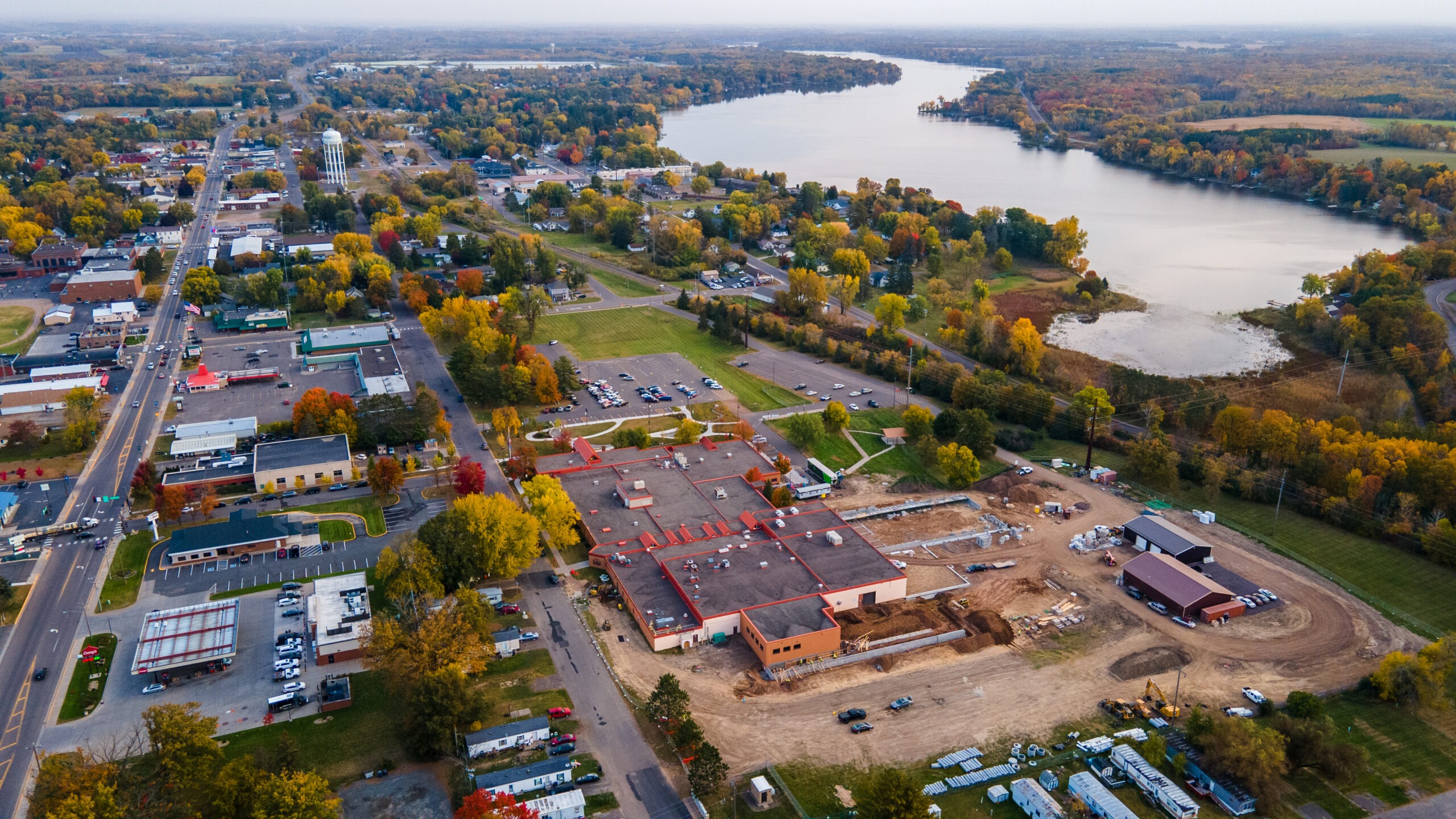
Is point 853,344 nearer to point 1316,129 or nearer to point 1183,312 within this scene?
point 1183,312

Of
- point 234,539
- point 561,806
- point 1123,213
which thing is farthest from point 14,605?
point 1123,213

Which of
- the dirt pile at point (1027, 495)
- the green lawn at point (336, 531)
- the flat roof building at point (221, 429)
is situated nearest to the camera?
the green lawn at point (336, 531)

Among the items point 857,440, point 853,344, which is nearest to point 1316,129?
point 853,344

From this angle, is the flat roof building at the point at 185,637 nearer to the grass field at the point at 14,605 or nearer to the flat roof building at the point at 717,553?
the grass field at the point at 14,605

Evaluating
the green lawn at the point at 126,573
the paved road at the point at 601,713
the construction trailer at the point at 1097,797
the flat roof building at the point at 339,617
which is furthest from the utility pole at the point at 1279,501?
the green lawn at the point at 126,573

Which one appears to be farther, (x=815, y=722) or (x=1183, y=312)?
(x=1183, y=312)

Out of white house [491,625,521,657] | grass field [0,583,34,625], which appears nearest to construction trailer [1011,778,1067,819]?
white house [491,625,521,657]

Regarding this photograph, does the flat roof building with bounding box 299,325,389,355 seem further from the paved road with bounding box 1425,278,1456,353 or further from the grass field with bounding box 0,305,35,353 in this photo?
the paved road with bounding box 1425,278,1456,353
